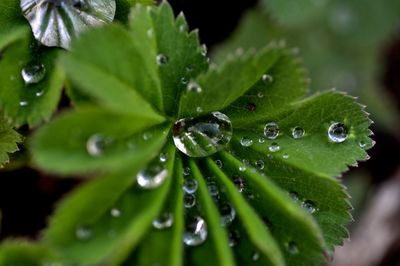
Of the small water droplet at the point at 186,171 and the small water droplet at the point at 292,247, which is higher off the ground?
the small water droplet at the point at 292,247

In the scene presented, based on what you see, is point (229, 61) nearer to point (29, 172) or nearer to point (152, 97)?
point (152, 97)

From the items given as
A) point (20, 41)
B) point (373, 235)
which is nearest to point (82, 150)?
point (20, 41)

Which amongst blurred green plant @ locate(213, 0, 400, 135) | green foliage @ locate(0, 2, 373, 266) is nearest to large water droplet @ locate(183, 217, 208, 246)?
green foliage @ locate(0, 2, 373, 266)

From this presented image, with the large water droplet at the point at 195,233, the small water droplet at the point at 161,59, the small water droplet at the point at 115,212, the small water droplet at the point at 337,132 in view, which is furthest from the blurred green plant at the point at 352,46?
the small water droplet at the point at 115,212

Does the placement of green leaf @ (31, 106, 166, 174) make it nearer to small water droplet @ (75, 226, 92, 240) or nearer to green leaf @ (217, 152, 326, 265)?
small water droplet @ (75, 226, 92, 240)

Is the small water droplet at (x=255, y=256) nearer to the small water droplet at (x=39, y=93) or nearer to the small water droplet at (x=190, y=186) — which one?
the small water droplet at (x=190, y=186)
